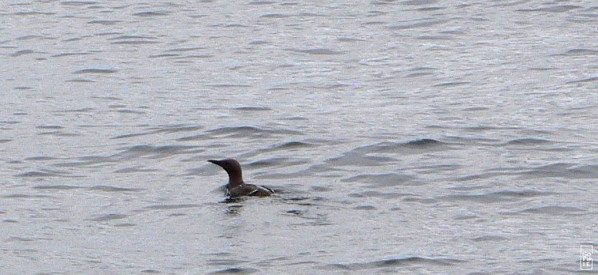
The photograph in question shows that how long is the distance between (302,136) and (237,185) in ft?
10.8

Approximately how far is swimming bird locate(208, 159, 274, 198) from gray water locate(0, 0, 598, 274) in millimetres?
197

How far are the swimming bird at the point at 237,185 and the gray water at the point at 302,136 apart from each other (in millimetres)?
197

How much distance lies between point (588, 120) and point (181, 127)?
5.71 metres

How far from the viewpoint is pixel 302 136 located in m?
18.2

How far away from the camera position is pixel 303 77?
22.5 m

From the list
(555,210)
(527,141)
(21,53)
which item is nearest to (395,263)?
(555,210)

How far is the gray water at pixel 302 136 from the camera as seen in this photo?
12844mm

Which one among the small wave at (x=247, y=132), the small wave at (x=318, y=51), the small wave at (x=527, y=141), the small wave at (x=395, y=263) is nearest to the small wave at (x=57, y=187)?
the small wave at (x=247, y=132)

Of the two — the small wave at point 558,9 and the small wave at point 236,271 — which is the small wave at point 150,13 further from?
the small wave at point 236,271

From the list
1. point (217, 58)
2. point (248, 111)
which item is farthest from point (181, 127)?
point (217, 58)

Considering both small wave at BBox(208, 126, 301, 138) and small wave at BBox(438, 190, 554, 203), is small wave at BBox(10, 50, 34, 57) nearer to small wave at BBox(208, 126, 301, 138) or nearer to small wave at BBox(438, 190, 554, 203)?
small wave at BBox(208, 126, 301, 138)

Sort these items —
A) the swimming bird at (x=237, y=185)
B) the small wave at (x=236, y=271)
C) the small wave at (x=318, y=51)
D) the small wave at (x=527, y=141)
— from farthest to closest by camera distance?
1. the small wave at (x=318, y=51)
2. the small wave at (x=527, y=141)
3. the swimming bird at (x=237, y=185)
4. the small wave at (x=236, y=271)

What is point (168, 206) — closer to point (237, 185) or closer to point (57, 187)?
point (237, 185)

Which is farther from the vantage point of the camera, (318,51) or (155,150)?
(318,51)
